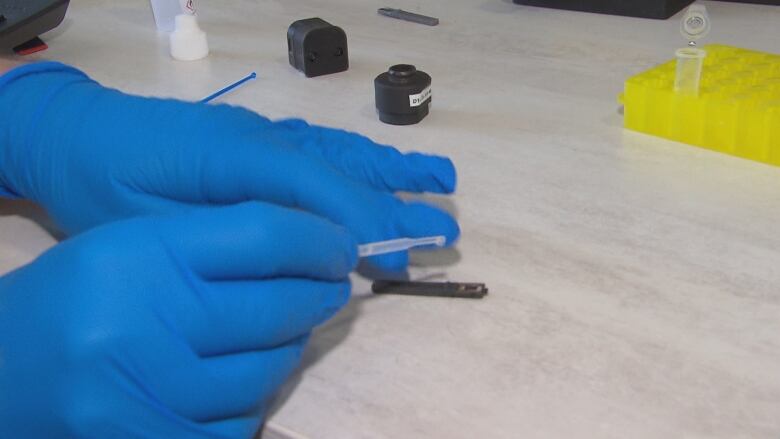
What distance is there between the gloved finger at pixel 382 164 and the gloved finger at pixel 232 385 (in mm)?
199

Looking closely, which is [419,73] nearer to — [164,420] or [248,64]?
[248,64]

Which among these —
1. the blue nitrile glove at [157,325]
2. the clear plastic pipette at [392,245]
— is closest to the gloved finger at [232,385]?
the blue nitrile glove at [157,325]

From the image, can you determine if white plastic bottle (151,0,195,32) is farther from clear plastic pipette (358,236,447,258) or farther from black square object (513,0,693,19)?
clear plastic pipette (358,236,447,258)

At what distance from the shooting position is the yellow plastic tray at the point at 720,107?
730mm

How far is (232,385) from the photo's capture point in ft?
1.58

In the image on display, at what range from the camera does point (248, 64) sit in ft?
3.46

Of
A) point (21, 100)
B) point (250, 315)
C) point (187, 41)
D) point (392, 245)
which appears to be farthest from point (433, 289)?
point (187, 41)

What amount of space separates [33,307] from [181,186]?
0.16 meters

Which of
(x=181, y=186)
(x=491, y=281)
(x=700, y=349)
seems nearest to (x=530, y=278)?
(x=491, y=281)

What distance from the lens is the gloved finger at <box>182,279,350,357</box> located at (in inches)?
18.7

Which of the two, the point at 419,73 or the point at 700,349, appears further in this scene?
the point at 419,73

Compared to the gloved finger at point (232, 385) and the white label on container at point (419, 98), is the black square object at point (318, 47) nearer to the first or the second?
the white label on container at point (419, 98)

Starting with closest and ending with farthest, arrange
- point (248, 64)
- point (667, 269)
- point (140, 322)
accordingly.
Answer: point (140, 322) → point (667, 269) → point (248, 64)

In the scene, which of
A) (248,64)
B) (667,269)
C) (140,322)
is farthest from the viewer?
(248,64)
